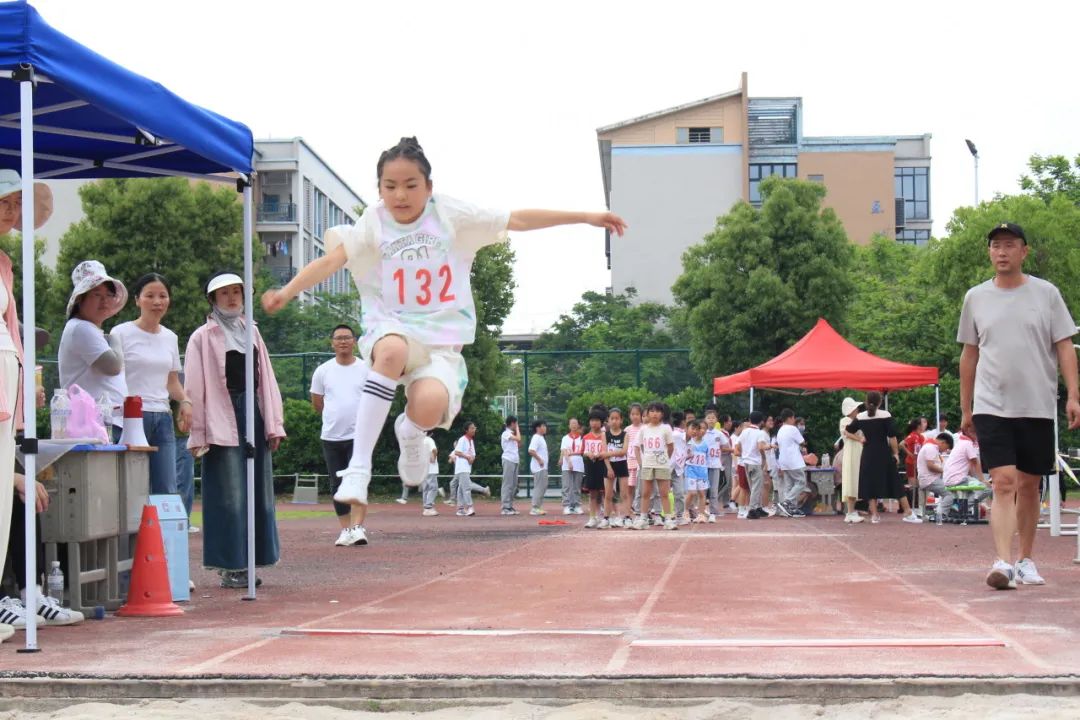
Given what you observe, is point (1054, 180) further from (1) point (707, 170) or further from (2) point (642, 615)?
(2) point (642, 615)

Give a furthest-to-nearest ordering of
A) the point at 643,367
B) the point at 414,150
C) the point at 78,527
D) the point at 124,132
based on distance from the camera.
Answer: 1. the point at 643,367
2. the point at 124,132
3. the point at 78,527
4. the point at 414,150

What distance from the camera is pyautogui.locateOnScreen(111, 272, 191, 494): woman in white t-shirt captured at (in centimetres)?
891

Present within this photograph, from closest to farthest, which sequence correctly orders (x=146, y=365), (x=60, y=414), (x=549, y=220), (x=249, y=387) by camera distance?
(x=549, y=220), (x=60, y=414), (x=249, y=387), (x=146, y=365)

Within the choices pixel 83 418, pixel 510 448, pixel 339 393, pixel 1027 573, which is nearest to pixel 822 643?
pixel 1027 573

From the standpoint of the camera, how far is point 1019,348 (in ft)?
26.5

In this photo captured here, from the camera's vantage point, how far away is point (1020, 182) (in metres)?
46.0

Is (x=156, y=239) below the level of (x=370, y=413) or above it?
above

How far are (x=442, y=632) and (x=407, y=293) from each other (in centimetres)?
163

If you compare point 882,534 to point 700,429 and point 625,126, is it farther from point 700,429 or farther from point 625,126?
point 625,126

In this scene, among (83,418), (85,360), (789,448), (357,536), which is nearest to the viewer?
(83,418)

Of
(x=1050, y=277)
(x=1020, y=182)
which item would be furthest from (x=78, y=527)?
(x=1020, y=182)

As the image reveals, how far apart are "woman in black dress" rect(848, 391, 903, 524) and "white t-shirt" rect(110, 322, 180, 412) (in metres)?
12.7

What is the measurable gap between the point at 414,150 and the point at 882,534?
1091 cm

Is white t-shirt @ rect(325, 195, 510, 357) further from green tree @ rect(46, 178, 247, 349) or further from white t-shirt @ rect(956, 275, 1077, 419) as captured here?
green tree @ rect(46, 178, 247, 349)
